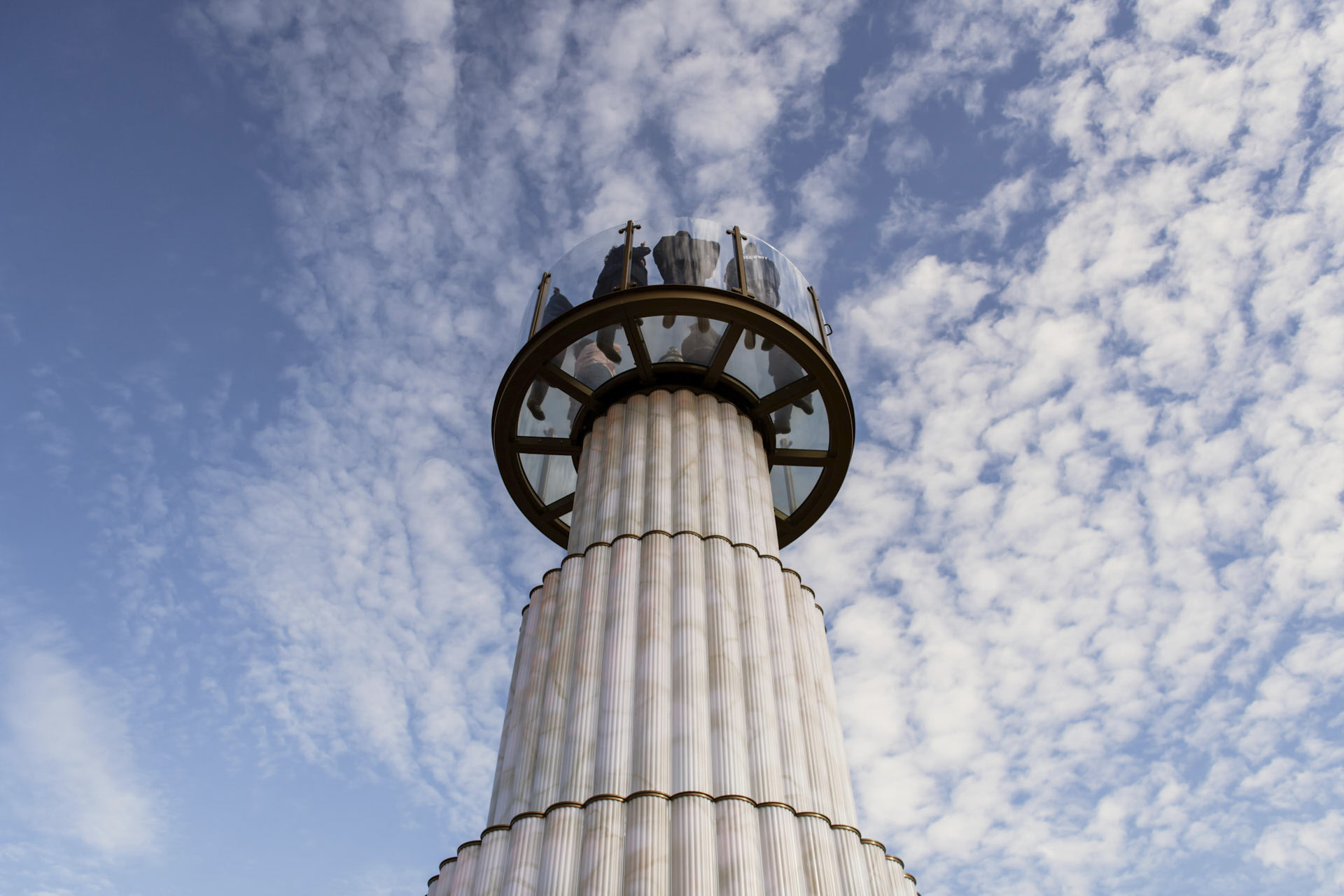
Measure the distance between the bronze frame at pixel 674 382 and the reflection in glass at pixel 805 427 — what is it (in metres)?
0.13

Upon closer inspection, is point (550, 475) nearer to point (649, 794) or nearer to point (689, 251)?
point (689, 251)

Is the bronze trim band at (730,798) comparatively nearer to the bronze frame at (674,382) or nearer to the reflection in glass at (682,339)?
the bronze frame at (674,382)

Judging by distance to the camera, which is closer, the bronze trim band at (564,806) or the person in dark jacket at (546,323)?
the bronze trim band at (564,806)

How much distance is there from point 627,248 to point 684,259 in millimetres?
939

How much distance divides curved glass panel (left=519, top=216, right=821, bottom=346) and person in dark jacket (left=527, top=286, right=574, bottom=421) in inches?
0.7

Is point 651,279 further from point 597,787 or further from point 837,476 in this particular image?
point 597,787

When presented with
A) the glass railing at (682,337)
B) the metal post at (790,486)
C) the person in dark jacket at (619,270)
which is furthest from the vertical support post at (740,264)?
the metal post at (790,486)

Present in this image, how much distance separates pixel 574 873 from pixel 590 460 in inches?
261

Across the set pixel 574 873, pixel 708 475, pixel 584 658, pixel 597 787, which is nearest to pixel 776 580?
pixel 708 475

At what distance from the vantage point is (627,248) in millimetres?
14867

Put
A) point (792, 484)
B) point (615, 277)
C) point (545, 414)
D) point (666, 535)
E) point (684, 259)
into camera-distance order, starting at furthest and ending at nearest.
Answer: point (792, 484) < point (545, 414) < point (684, 259) < point (615, 277) < point (666, 535)

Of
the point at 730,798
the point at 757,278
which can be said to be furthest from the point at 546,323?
the point at 730,798

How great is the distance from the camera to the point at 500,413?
1495cm

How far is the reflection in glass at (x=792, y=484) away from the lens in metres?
15.8
